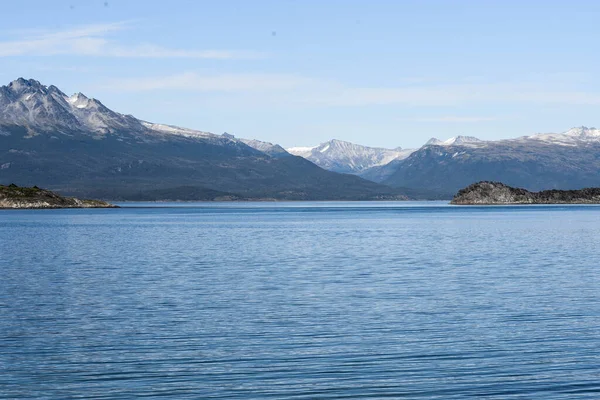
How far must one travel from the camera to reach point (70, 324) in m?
46.2

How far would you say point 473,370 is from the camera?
34031 millimetres

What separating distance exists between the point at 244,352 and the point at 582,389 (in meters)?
14.2

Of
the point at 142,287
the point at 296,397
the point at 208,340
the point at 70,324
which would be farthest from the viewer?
the point at 142,287

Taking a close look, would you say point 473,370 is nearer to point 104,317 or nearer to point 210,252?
point 104,317

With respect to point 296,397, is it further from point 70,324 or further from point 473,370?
point 70,324

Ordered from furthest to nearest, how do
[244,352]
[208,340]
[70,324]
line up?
1. [70,324]
2. [208,340]
3. [244,352]

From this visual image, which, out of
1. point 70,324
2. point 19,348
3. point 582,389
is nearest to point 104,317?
point 70,324

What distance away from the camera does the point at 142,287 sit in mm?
63938

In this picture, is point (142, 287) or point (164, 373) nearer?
point (164, 373)

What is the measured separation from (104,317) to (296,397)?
21268 mm

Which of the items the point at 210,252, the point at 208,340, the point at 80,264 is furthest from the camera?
the point at 210,252

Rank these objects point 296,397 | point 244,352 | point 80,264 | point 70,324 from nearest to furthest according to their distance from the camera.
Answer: point 296,397 → point 244,352 → point 70,324 → point 80,264

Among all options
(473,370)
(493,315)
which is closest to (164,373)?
(473,370)

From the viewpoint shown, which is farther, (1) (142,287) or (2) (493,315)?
(1) (142,287)
